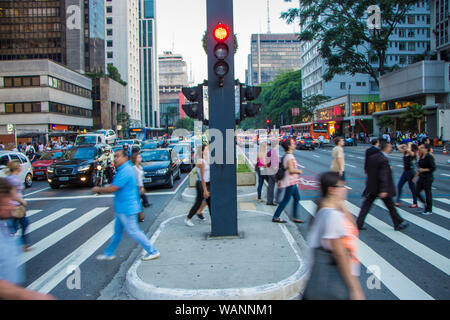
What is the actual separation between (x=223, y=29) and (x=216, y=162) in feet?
7.99

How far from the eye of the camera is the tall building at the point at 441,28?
41.9 meters

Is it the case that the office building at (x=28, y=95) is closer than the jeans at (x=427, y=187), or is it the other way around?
the jeans at (x=427, y=187)

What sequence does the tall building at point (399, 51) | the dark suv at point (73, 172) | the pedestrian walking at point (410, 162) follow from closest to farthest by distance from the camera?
the pedestrian walking at point (410, 162) < the dark suv at point (73, 172) < the tall building at point (399, 51)

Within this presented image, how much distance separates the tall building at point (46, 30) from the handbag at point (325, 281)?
7989 cm

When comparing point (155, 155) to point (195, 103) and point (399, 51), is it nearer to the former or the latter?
point (195, 103)

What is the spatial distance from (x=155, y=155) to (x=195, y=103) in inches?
366

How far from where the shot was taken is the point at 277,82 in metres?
102

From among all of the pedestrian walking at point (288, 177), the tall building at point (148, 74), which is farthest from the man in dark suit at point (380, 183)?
the tall building at point (148, 74)

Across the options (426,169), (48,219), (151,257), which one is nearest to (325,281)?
(151,257)

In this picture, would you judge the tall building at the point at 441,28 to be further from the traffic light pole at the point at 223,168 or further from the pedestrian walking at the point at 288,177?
the traffic light pole at the point at 223,168

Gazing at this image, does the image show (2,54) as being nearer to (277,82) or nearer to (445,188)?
(277,82)

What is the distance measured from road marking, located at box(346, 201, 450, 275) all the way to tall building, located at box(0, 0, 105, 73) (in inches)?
3017

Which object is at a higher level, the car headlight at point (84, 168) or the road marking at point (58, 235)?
the car headlight at point (84, 168)

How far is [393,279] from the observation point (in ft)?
17.0
